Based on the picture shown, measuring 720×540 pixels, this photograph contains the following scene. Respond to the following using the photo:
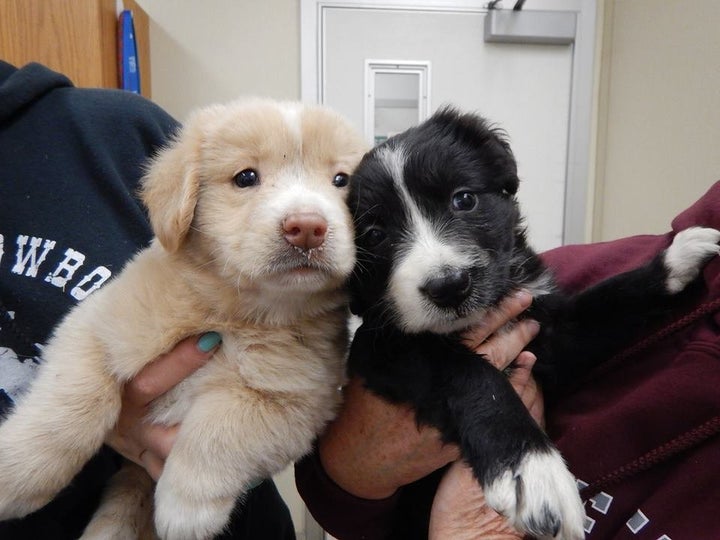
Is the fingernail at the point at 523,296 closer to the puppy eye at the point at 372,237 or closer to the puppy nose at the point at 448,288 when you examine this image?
the puppy nose at the point at 448,288

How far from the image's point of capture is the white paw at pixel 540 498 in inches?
34.9

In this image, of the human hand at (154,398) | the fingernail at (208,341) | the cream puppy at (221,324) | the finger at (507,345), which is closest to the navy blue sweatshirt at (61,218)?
the cream puppy at (221,324)

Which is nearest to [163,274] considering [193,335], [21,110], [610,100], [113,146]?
[193,335]

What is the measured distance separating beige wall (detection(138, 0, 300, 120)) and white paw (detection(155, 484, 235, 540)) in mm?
2438

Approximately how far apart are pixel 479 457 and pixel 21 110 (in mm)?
1383

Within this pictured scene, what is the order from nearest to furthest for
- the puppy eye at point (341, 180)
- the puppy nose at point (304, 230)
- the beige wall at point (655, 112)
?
1. the puppy nose at point (304, 230)
2. the puppy eye at point (341, 180)
3. the beige wall at point (655, 112)

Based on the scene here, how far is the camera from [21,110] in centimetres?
142

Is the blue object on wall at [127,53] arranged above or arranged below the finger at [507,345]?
above

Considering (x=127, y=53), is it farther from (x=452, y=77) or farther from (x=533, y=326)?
(x=533, y=326)

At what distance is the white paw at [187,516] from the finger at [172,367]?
195 mm

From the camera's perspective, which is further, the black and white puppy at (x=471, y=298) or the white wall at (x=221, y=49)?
the white wall at (x=221, y=49)

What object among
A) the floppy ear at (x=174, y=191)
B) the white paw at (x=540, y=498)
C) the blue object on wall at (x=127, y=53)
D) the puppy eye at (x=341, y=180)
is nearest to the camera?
the white paw at (x=540, y=498)

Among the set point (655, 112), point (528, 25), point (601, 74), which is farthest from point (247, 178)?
point (601, 74)

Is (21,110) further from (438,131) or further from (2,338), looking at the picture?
(438,131)
